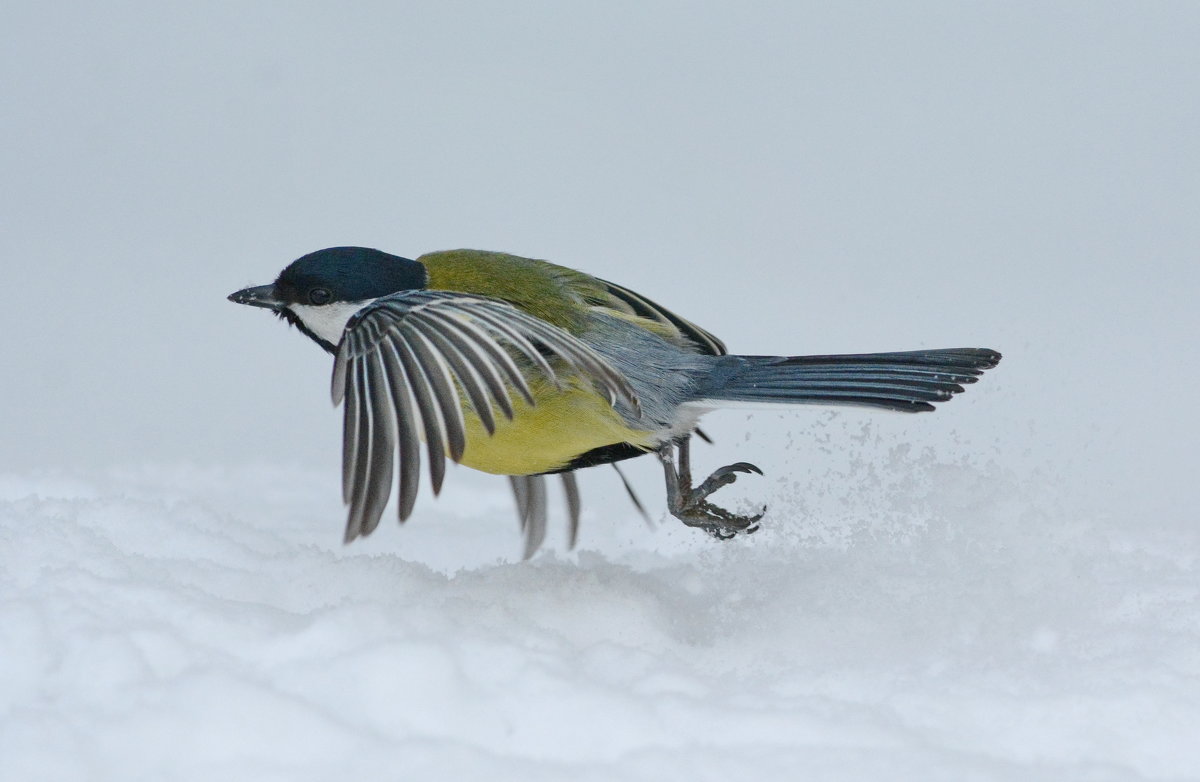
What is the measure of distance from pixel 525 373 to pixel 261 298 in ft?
2.99

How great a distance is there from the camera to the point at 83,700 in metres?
2.25

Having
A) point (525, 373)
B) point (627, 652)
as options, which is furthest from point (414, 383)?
point (627, 652)

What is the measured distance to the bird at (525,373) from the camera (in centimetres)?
262

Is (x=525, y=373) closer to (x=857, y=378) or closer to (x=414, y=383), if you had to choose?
(x=414, y=383)

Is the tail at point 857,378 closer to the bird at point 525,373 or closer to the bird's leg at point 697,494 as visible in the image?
the bird at point 525,373

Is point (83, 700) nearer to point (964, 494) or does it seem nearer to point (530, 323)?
point (530, 323)

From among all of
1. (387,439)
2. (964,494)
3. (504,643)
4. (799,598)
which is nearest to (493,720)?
(504,643)

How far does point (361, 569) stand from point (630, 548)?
165 centimetres

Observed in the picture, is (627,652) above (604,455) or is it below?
below

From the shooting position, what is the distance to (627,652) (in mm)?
2715

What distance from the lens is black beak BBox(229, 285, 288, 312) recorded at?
11.4 ft

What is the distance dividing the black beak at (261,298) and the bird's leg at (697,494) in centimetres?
119

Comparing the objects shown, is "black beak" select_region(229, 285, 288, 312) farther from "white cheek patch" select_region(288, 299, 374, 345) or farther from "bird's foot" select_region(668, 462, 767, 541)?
"bird's foot" select_region(668, 462, 767, 541)

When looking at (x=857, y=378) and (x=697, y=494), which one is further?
(x=697, y=494)
